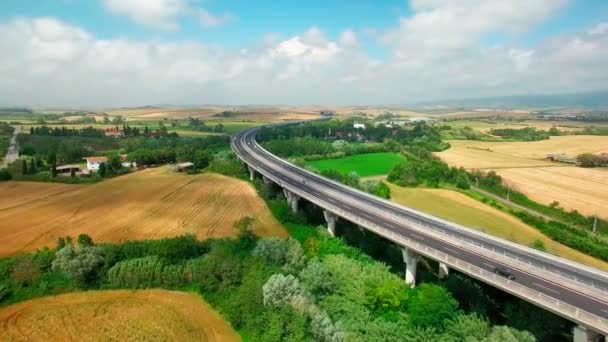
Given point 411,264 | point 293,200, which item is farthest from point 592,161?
point 411,264

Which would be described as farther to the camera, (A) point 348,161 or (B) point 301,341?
(A) point 348,161

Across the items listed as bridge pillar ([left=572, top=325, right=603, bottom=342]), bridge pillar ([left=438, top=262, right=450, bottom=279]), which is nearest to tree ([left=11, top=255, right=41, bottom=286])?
bridge pillar ([left=438, top=262, right=450, bottom=279])

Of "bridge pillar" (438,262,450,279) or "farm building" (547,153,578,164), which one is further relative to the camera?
"farm building" (547,153,578,164)

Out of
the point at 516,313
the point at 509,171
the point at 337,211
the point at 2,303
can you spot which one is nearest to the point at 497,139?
Answer: the point at 509,171

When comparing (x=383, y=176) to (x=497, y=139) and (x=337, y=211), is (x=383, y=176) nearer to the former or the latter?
(x=337, y=211)

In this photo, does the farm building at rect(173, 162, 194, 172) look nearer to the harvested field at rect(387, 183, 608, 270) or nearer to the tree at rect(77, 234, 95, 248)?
the tree at rect(77, 234, 95, 248)

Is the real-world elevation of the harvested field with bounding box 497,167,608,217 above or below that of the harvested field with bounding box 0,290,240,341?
above
